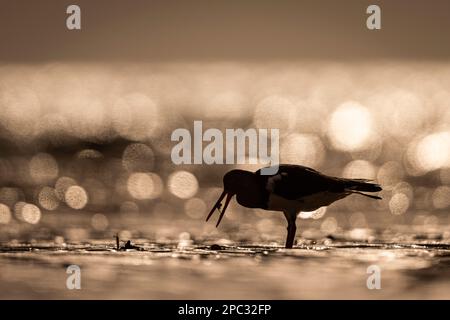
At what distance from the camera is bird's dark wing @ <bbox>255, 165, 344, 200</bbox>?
1873 cm

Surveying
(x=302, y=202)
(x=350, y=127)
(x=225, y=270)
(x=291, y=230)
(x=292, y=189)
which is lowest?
(x=225, y=270)

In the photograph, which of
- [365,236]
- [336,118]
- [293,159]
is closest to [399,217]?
[365,236]

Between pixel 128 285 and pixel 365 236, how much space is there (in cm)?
685

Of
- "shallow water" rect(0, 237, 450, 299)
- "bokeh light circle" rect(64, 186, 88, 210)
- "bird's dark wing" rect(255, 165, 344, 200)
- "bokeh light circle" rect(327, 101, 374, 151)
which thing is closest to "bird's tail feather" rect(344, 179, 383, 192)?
"bird's dark wing" rect(255, 165, 344, 200)

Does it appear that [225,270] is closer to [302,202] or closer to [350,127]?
[302,202]

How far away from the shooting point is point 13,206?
26938mm

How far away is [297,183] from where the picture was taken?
18750mm

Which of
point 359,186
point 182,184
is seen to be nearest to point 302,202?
point 359,186

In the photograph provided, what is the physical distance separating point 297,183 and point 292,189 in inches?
4.7

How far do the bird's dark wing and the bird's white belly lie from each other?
88 mm

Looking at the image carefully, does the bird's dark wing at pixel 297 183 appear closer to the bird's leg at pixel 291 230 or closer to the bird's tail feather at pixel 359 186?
the bird's tail feather at pixel 359 186

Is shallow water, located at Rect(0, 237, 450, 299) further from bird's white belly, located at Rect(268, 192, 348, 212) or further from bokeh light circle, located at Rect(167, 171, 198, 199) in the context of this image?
bokeh light circle, located at Rect(167, 171, 198, 199)

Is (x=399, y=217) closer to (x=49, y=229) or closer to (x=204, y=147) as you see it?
(x=49, y=229)
